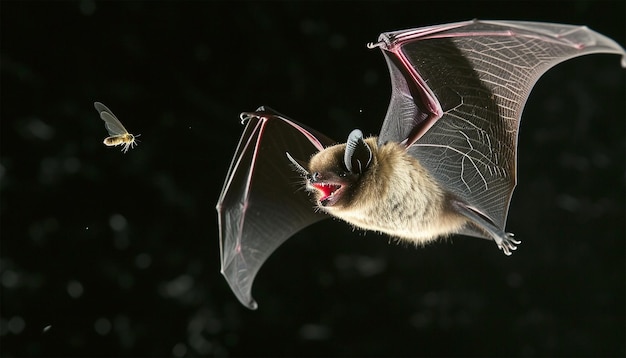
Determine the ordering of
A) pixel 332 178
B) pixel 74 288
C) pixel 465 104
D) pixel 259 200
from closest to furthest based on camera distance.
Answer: pixel 332 178 → pixel 465 104 → pixel 259 200 → pixel 74 288

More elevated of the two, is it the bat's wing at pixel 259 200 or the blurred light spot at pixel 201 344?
the bat's wing at pixel 259 200

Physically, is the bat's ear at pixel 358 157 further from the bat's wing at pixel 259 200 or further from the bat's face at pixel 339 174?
the bat's wing at pixel 259 200

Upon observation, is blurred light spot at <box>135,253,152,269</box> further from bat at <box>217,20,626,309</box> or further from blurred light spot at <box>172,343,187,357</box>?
bat at <box>217,20,626,309</box>

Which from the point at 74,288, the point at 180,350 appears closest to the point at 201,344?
the point at 180,350

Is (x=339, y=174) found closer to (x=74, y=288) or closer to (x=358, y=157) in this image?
(x=358, y=157)

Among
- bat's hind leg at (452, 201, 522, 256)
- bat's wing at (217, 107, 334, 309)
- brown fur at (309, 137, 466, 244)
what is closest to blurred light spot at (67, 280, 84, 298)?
bat's wing at (217, 107, 334, 309)

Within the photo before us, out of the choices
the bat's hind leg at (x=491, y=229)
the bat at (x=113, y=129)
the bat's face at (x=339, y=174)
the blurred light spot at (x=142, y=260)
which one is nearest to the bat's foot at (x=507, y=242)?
the bat's hind leg at (x=491, y=229)
